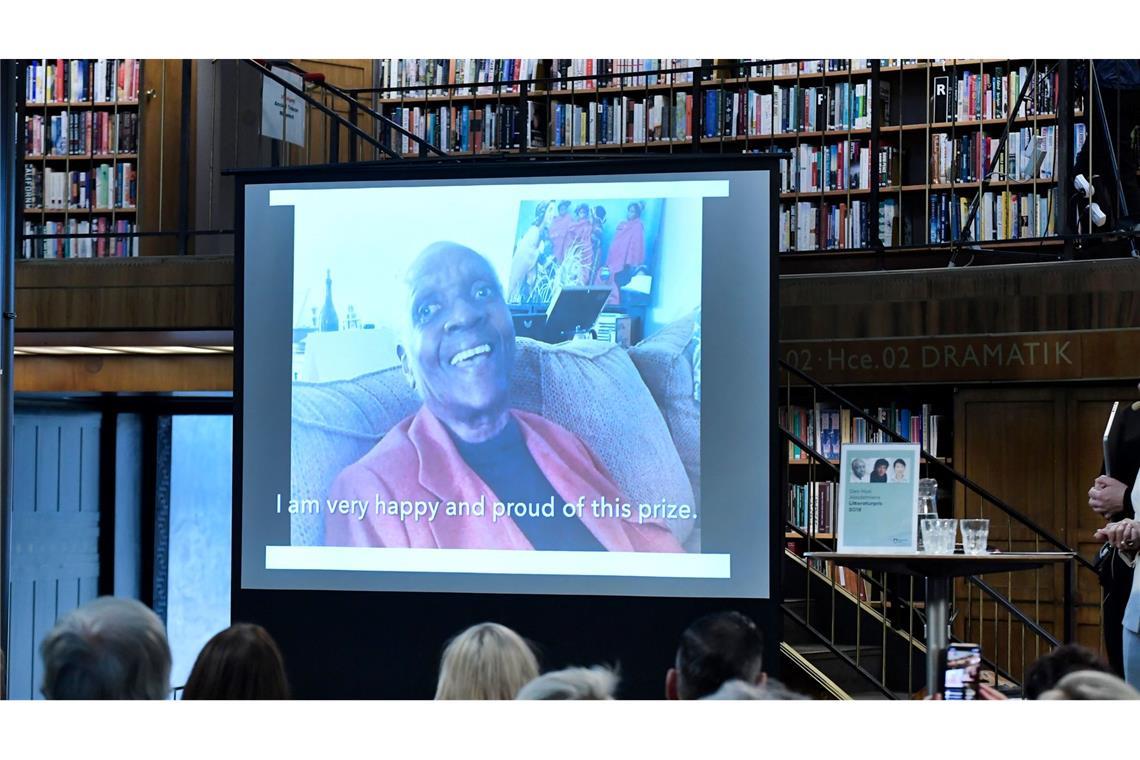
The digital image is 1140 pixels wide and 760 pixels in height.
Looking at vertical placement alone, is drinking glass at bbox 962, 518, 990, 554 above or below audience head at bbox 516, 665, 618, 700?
above

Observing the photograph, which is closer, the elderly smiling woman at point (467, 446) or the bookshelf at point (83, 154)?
the elderly smiling woman at point (467, 446)

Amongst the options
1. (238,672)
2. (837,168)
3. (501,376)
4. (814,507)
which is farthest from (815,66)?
(238,672)

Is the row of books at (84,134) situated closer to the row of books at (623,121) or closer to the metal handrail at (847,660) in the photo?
the row of books at (623,121)

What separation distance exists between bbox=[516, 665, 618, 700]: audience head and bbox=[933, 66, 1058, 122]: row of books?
21.1 ft

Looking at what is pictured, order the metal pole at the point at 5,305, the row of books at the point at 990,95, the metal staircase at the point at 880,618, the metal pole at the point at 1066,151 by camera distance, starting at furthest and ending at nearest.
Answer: the row of books at the point at 990,95
the metal pole at the point at 1066,151
the metal staircase at the point at 880,618
the metal pole at the point at 5,305

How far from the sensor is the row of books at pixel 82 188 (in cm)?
948

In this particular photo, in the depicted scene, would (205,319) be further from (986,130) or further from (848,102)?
(986,130)

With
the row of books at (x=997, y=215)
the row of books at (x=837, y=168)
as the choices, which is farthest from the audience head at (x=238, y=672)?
the row of books at (x=837, y=168)

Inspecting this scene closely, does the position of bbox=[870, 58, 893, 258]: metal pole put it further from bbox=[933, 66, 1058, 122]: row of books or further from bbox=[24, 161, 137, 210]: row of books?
bbox=[24, 161, 137, 210]: row of books

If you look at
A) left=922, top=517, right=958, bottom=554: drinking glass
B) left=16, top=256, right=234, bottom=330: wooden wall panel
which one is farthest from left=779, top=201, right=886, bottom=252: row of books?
left=922, top=517, right=958, bottom=554: drinking glass

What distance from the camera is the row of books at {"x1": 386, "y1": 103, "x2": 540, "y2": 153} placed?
941 centimetres

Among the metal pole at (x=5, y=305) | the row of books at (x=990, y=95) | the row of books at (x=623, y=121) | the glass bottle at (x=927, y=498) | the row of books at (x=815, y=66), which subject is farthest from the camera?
the row of books at (x=623, y=121)

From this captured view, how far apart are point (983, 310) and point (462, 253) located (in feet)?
9.86

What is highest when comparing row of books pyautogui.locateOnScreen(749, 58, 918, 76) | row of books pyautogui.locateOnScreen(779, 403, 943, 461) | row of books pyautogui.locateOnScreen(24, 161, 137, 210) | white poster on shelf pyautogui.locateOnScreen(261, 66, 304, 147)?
row of books pyautogui.locateOnScreen(749, 58, 918, 76)
